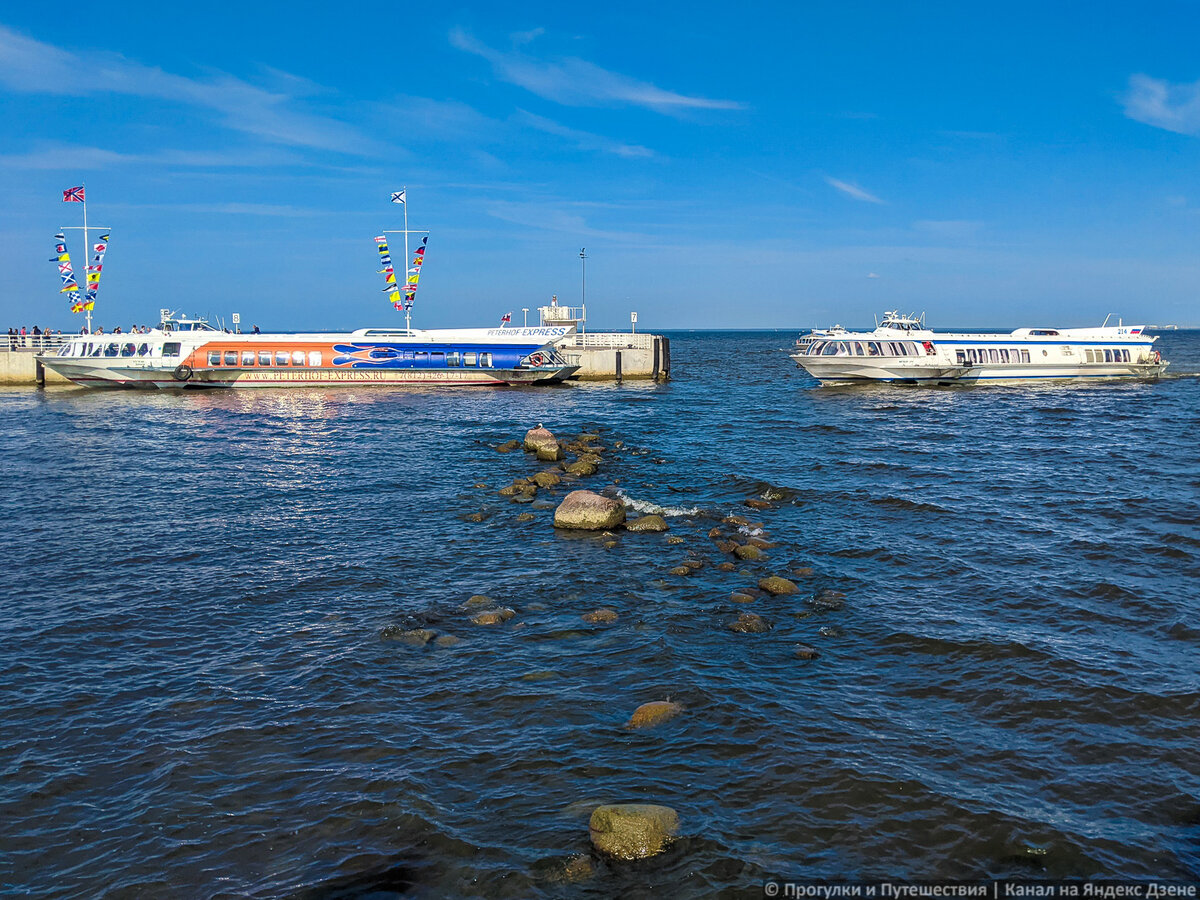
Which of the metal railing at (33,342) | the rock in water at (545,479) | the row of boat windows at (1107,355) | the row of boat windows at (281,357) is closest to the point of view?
the rock in water at (545,479)

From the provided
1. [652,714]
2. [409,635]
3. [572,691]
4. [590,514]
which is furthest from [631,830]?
[590,514]

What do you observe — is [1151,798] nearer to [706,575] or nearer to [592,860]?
[592,860]

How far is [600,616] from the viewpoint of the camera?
13695 millimetres

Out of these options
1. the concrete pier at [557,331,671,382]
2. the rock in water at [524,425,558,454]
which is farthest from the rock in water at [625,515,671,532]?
the concrete pier at [557,331,671,382]

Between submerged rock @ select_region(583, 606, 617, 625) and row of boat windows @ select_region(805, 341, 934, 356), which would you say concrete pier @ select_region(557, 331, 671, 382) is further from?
submerged rock @ select_region(583, 606, 617, 625)

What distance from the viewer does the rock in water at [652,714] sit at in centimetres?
1018

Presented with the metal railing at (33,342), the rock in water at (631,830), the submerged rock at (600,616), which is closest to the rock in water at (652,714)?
the rock in water at (631,830)

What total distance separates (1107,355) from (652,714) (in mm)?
67218

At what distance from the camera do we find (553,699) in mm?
10820

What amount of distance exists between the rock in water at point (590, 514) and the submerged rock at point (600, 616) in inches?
223

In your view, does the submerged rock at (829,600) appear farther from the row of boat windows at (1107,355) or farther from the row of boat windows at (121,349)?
the row of boat windows at (1107,355)

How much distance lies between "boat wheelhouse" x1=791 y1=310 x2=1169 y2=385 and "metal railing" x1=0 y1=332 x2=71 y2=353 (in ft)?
182

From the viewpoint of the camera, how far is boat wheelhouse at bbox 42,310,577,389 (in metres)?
54.3

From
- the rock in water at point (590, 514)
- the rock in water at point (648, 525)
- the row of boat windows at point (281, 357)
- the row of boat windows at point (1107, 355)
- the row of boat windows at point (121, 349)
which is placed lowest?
the rock in water at point (648, 525)
